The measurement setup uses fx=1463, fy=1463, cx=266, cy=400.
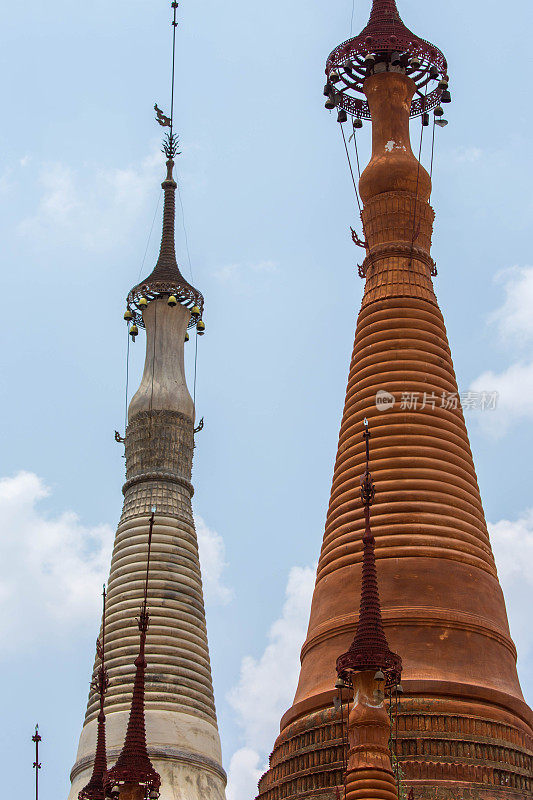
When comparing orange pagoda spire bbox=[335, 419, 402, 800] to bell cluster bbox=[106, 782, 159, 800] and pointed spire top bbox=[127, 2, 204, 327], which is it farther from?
pointed spire top bbox=[127, 2, 204, 327]

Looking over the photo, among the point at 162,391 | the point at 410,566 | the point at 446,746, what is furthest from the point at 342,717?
the point at 162,391

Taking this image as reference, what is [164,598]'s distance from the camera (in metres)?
33.6

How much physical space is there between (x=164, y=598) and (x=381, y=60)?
509 inches

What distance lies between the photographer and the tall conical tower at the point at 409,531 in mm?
22578

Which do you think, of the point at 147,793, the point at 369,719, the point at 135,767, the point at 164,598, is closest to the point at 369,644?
the point at 369,719

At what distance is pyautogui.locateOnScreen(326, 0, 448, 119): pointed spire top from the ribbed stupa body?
8.57 m

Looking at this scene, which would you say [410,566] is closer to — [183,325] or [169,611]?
[169,611]

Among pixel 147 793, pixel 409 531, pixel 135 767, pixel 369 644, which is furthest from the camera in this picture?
pixel 409 531

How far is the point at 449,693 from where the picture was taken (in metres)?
23.0

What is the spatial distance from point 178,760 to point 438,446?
31.6 feet

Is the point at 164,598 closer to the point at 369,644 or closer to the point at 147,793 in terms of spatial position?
the point at 147,793

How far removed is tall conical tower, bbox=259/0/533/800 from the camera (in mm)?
22578

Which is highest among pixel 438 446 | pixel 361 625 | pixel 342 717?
pixel 438 446

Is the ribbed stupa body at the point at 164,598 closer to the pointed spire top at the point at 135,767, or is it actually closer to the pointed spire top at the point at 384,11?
the pointed spire top at the point at 384,11
